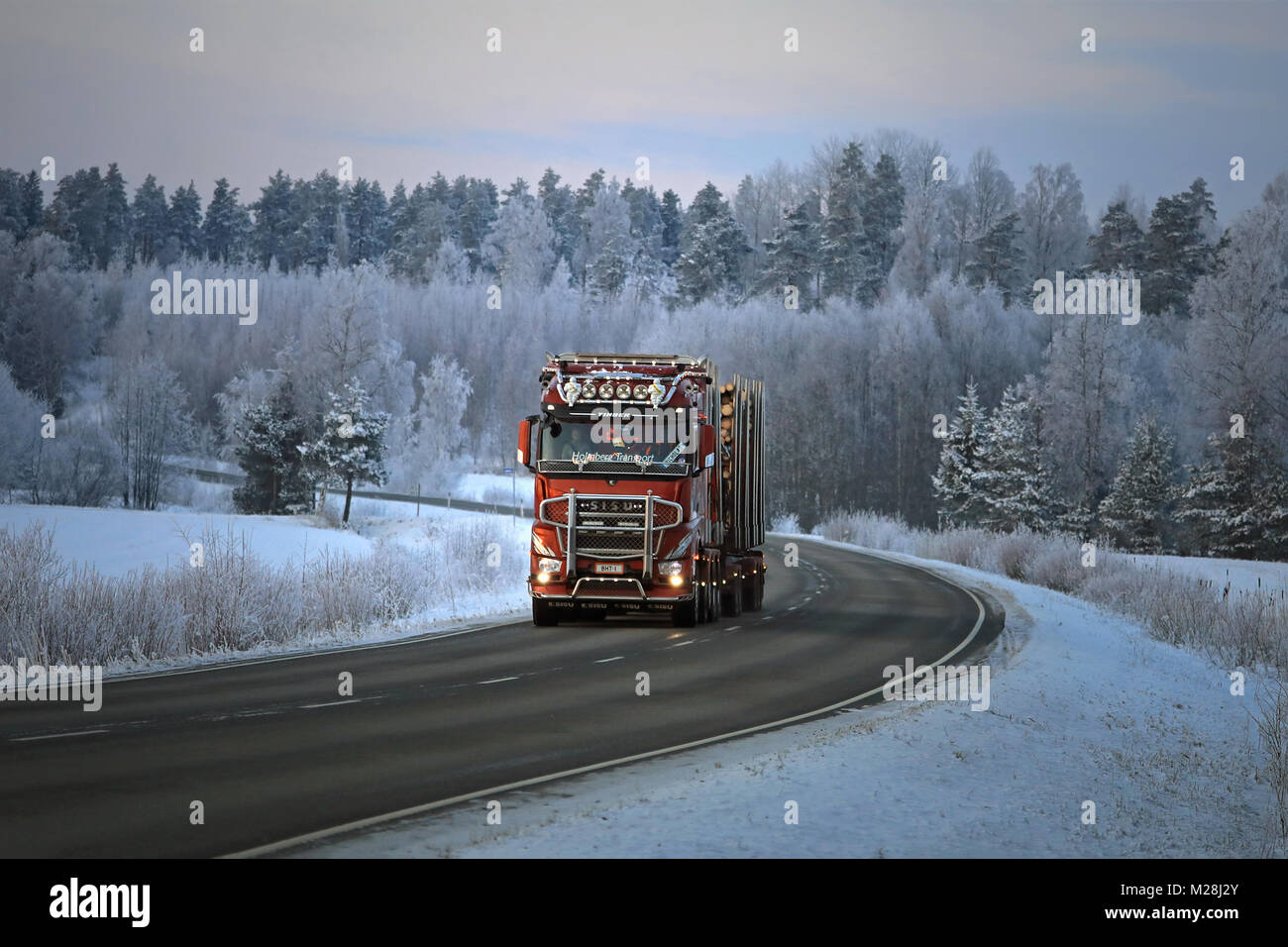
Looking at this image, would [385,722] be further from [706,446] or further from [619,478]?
[706,446]

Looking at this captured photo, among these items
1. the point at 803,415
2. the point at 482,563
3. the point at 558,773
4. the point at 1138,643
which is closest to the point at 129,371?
the point at 803,415

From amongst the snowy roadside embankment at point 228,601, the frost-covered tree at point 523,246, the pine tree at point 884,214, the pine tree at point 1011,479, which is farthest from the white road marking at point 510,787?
the frost-covered tree at point 523,246

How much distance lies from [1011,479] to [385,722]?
52.2 meters

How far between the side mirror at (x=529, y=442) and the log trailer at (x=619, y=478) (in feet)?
0.08

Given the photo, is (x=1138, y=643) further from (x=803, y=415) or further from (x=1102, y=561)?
(x=803, y=415)

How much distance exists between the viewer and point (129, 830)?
28.3 ft

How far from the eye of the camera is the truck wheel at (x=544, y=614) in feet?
77.4

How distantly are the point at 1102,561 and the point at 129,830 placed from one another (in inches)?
1410

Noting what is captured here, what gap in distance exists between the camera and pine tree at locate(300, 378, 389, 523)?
64500 mm

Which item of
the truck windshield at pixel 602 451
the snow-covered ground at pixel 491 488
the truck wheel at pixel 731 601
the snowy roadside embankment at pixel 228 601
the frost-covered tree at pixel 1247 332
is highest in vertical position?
the frost-covered tree at pixel 1247 332

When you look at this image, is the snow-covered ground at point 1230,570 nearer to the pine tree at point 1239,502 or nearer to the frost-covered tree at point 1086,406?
the pine tree at point 1239,502

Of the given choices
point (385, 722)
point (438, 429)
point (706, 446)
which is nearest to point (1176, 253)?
point (438, 429)

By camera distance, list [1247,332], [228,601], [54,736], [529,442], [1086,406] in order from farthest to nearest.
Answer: [1086,406] → [1247,332] → [529,442] → [228,601] → [54,736]

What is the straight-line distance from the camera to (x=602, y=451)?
22.3m
